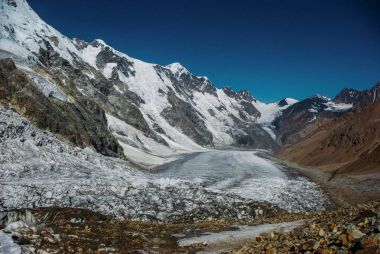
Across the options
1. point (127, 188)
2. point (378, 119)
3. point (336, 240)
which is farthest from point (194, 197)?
point (378, 119)

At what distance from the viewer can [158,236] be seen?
22297 mm

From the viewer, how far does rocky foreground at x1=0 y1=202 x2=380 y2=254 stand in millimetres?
13234

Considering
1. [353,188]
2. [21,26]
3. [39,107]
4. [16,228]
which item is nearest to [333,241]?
[16,228]

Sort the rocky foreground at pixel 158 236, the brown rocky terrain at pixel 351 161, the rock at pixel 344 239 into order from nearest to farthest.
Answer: the rock at pixel 344 239
the rocky foreground at pixel 158 236
the brown rocky terrain at pixel 351 161

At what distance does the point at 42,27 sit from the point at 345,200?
176 meters

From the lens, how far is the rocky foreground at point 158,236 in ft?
43.4

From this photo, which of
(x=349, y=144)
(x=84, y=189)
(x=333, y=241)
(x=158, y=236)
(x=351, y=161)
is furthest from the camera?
(x=349, y=144)

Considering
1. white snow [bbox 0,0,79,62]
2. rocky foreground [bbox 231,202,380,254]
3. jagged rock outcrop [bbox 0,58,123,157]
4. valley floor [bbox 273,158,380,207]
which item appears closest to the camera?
rocky foreground [bbox 231,202,380,254]

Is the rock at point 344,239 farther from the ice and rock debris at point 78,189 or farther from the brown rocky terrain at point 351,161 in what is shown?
the brown rocky terrain at point 351,161

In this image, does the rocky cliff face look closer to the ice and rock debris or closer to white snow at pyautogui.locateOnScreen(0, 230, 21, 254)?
the ice and rock debris

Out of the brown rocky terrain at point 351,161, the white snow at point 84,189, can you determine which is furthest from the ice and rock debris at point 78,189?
the brown rocky terrain at point 351,161

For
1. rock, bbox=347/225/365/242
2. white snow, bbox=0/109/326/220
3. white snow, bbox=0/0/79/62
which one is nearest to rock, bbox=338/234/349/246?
rock, bbox=347/225/365/242

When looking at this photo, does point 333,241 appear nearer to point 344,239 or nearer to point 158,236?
point 344,239

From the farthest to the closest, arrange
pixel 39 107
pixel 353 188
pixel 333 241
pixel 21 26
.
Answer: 1. pixel 21 26
2. pixel 39 107
3. pixel 353 188
4. pixel 333 241
